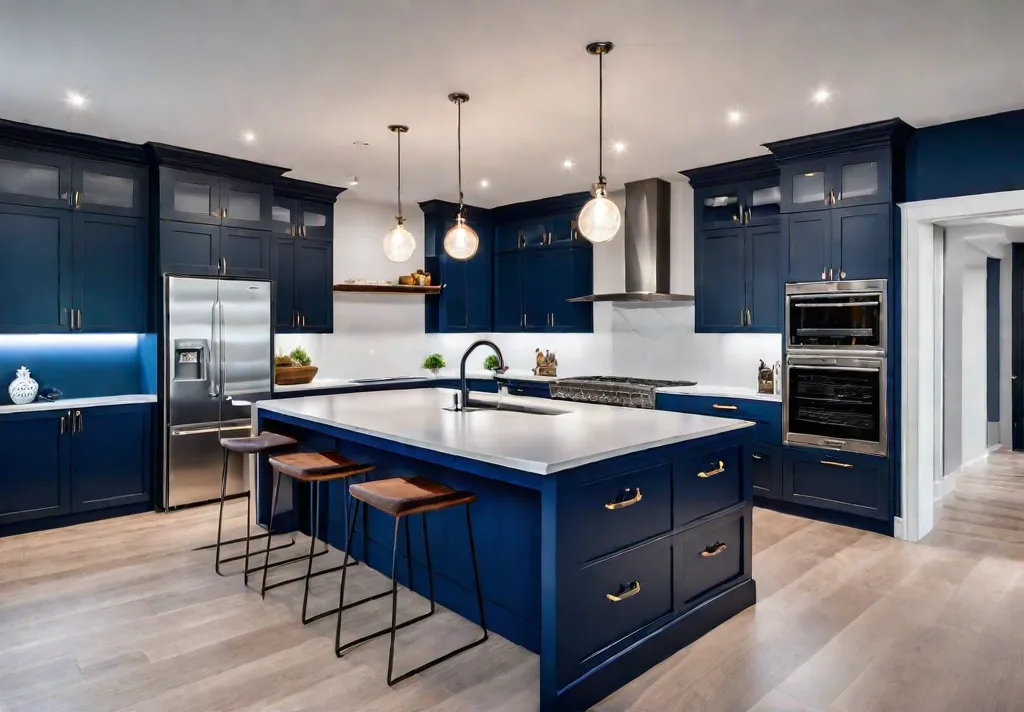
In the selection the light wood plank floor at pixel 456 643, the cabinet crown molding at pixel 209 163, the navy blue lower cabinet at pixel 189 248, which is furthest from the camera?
the navy blue lower cabinet at pixel 189 248

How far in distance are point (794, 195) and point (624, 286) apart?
1.91 metres

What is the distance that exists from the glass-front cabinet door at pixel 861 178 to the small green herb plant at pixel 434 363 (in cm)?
424

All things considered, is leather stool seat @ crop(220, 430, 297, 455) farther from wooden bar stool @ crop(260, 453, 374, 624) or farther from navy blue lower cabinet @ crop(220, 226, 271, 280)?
navy blue lower cabinet @ crop(220, 226, 271, 280)

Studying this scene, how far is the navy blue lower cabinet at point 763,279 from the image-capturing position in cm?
517

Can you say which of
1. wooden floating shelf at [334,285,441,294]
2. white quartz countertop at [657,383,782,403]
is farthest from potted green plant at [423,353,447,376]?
white quartz countertop at [657,383,782,403]

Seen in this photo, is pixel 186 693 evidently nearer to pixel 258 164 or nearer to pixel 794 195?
pixel 258 164

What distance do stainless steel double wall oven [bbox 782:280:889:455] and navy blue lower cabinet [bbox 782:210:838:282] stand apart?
0.09m

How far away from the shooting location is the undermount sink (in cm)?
347

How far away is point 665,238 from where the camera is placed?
595 centimetres

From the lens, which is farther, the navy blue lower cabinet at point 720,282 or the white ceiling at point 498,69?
the navy blue lower cabinet at point 720,282

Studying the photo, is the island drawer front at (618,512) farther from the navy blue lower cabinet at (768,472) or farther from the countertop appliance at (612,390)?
the countertop appliance at (612,390)

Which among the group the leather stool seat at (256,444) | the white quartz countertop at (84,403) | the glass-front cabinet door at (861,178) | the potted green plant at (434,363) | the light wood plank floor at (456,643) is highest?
the glass-front cabinet door at (861,178)

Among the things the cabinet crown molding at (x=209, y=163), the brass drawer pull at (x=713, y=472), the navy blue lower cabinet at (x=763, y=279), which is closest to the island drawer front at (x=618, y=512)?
the brass drawer pull at (x=713, y=472)

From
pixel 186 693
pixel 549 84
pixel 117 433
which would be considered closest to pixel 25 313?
pixel 117 433
